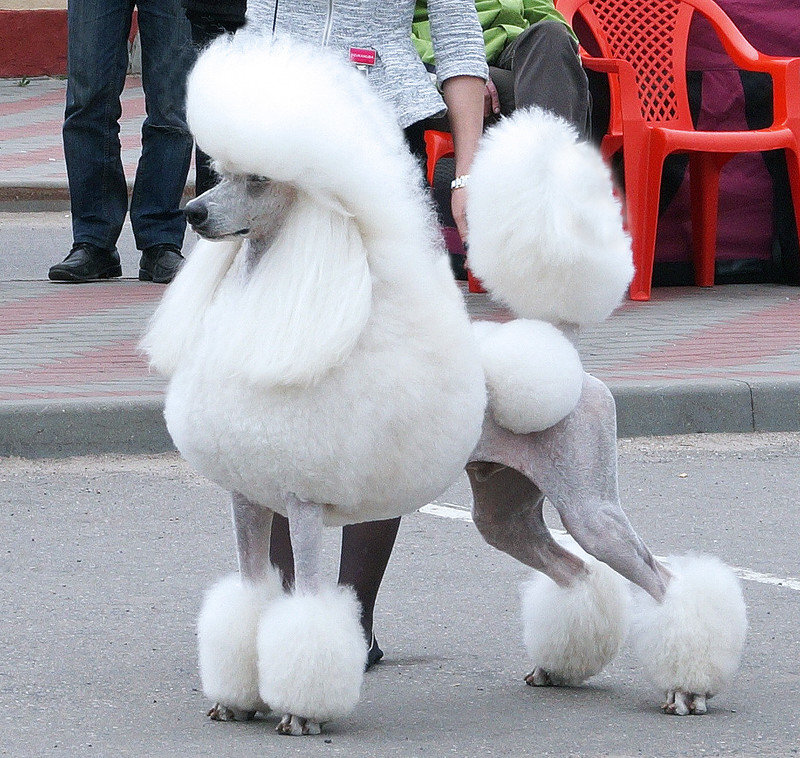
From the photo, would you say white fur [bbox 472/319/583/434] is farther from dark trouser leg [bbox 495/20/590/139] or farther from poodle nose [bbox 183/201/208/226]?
dark trouser leg [bbox 495/20/590/139]

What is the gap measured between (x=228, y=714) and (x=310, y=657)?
1.13 ft

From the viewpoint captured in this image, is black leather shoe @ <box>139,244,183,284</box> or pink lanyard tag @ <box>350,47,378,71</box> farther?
black leather shoe @ <box>139,244,183,284</box>

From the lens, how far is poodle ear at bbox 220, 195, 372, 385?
9.41 feet

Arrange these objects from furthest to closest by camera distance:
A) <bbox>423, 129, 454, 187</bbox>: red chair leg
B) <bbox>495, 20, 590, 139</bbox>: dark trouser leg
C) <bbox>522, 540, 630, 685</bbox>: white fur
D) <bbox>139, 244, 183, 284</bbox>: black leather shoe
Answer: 1. <bbox>139, 244, 183, 284</bbox>: black leather shoe
2. <bbox>423, 129, 454, 187</bbox>: red chair leg
3. <bbox>495, 20, 590, 139</bbox>: dark trouser leg
4. <bbox>522, 540, 630, 685</bbox>: white fur

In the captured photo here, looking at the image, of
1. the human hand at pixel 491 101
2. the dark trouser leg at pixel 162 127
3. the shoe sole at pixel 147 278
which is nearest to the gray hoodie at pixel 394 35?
the human hand at pixel 491 101

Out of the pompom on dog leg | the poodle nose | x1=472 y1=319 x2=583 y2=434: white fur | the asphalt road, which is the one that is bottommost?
the asphalt road

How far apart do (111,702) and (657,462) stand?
106 inches

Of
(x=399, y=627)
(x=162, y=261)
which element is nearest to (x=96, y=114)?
(x=162, y=261)

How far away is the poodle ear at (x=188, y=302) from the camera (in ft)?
10.0

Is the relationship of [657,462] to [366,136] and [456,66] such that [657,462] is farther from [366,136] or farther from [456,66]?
[366,136]

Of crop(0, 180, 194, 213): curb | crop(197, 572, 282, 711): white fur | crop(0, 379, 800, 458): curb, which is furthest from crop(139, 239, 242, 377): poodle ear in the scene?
crop(0, 180, 194, 213): curb

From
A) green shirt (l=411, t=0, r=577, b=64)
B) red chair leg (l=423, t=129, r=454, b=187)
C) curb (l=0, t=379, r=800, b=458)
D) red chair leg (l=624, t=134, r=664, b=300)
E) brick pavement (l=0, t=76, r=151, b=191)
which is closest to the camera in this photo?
curb (l=0, t=379, r=800, b=458)

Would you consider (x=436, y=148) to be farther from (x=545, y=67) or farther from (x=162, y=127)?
(x=162, y=127)

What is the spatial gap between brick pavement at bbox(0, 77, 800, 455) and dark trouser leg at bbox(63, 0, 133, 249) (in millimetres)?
377
